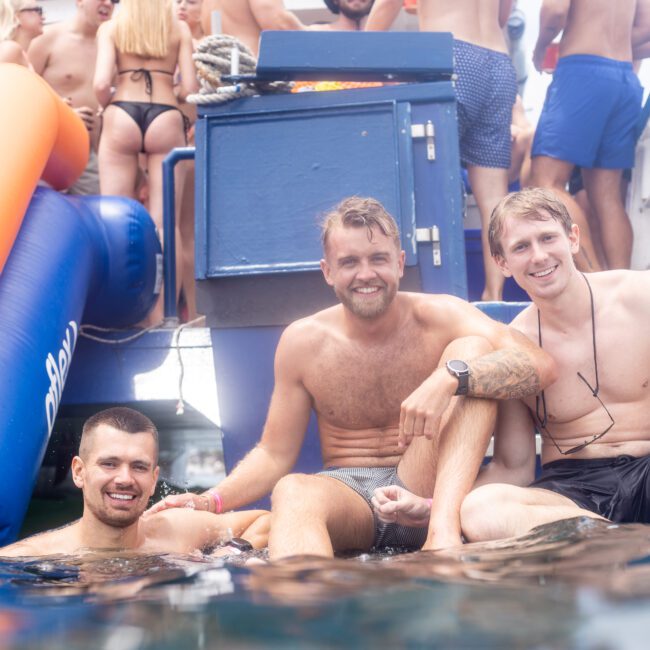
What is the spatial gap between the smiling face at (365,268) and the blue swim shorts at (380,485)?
1.71ft

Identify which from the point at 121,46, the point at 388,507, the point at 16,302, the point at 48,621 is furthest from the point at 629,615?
the point at 121,46

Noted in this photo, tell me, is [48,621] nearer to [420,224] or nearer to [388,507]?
[388,507]

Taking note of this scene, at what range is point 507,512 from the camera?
7.22ft

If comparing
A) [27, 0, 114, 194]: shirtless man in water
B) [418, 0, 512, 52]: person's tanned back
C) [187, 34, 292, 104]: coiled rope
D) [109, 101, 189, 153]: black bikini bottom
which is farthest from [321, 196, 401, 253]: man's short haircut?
[27, 0, 114, 194]: shirtless man in water

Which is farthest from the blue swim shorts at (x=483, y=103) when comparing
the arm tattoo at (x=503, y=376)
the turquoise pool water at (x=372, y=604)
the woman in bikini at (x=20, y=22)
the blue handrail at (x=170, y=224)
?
the turquoise pool water at (x=372, y=604)

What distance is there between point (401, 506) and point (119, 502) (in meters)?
0.92

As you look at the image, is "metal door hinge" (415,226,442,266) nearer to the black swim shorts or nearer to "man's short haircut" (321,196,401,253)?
"man's short haircut" (321,196,401,253)

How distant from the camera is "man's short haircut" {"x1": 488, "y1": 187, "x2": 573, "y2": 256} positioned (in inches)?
104

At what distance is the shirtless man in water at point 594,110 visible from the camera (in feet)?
14.5

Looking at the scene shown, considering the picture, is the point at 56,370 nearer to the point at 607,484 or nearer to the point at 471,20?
the point at 607,484

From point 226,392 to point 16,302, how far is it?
39.3 inches

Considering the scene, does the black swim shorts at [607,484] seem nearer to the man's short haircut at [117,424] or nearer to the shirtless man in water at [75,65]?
the man's short haircut at [117,424]

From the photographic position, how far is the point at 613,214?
4.60 meters

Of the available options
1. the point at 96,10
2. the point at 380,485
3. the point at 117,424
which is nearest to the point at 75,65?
the point at 96,10
